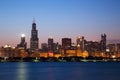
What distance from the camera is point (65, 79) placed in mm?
79062

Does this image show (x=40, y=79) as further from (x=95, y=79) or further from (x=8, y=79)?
(x=95, y=79)

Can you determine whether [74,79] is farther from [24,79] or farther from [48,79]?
[24,79]

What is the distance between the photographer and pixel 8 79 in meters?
78.7

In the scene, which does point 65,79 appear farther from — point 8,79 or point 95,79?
point 8,79

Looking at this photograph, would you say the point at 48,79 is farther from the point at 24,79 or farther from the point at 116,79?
the point at 116,79

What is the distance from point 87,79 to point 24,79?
13.2 m

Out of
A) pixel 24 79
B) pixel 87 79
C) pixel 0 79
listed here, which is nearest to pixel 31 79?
pixel 24 79

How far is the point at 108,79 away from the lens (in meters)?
77.3

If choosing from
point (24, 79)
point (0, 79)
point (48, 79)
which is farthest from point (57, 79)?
point (0, 79)

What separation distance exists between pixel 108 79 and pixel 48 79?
41.8 feet

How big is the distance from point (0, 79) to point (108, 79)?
22.0m

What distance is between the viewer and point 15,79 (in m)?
79.8

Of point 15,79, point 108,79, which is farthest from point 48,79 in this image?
point 108,79

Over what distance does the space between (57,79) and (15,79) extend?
8.87 metres
